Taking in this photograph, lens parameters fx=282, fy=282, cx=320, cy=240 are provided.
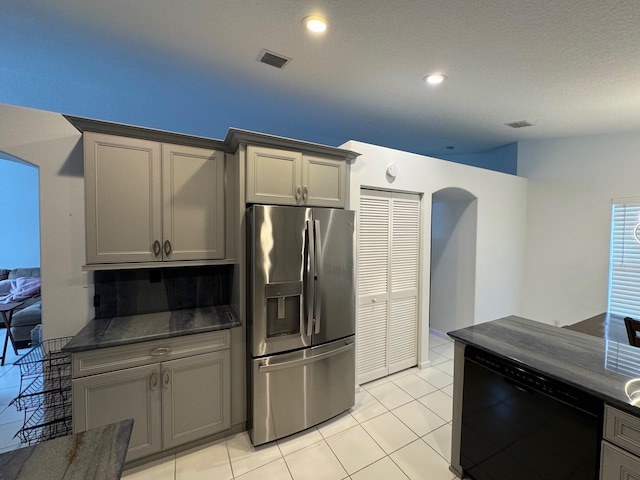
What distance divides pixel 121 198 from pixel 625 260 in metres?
5.40

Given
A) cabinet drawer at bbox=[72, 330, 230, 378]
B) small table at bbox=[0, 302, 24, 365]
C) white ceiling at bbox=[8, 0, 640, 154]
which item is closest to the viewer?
white ceiling at bbox=[8, 0, 640, 154]

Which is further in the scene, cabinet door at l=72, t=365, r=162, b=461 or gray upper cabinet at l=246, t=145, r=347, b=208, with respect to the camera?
gray upper cabinet at l=246, t=145, r=347, b=208

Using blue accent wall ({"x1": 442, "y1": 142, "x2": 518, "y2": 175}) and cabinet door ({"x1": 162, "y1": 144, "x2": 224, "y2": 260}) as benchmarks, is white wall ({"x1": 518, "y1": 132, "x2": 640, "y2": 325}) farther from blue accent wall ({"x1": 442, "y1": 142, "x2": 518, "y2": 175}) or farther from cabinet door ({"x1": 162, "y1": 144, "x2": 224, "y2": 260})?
cabinet door ({"x1": 162, "y1": 144, "x2": 224, "y2": 260})

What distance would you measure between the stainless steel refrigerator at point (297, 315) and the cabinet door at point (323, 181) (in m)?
0.19

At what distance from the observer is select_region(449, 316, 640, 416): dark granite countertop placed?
123cm

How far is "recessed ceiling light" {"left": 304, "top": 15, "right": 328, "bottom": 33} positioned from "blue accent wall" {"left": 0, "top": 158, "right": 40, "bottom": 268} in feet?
21.2

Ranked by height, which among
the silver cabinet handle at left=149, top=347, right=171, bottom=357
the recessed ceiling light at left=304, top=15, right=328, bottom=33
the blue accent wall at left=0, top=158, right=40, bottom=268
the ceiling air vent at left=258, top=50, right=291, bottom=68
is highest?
the ceiling air vent at left=258, top=50, right=291, bottom=68

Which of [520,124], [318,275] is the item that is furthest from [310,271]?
[520,124]

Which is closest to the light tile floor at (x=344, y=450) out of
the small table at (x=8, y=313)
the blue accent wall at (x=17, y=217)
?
the small table at (x=8, y=313)

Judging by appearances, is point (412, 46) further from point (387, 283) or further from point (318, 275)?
point (387, 283)

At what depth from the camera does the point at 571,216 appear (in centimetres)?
390

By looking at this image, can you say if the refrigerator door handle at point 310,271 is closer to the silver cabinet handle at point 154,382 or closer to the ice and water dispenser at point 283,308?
the ice and water dispenser at point 283,308

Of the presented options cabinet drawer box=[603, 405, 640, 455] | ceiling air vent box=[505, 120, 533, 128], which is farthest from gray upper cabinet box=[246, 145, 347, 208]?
ceiling air vent box=[505, 120, 533, 128]

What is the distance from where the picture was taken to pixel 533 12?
1536 millimetres
